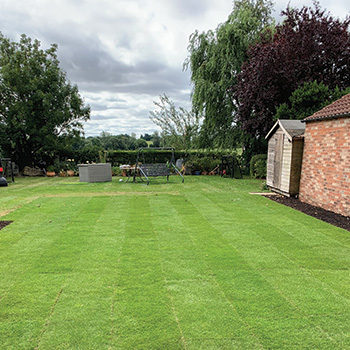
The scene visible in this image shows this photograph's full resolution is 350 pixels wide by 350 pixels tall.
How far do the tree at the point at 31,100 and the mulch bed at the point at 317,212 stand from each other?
13369 mm

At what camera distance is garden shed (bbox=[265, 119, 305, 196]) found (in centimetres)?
889

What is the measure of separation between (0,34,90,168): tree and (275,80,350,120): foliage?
1257cm

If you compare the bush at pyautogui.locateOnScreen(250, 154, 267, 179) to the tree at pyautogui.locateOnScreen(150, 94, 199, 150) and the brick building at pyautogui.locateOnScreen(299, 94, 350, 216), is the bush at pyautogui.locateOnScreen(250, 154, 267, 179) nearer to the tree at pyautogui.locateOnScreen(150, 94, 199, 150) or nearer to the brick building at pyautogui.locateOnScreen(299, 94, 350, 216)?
the brick building at pyautogui.locateOnScreen(299, 94, 350, 216)

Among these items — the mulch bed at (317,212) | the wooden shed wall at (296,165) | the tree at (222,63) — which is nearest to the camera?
the mulch bed at (317,212)

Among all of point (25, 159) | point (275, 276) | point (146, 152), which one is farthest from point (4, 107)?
point (275, 276)

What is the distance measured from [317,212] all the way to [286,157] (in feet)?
8.68

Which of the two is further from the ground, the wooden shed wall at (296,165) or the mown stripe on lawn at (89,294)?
the wooden shed wall at (296,165)

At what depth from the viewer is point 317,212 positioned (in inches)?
282

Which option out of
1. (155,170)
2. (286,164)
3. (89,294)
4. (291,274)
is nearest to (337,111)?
(286,164)

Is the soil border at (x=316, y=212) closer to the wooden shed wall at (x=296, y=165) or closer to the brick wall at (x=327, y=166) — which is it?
the brick wall at (x=327, y=166)

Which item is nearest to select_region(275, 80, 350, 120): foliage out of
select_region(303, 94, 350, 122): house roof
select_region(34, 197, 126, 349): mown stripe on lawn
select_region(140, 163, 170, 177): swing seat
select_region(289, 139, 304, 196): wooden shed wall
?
select_region(289, 139, 304, 196): wooden shed wall

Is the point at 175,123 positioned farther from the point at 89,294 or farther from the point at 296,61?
the point at 89,294

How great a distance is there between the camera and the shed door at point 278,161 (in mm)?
9719

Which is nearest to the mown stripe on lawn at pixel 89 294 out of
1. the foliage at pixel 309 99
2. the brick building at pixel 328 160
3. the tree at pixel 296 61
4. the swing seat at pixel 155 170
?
the brick building at pixel 328 160
